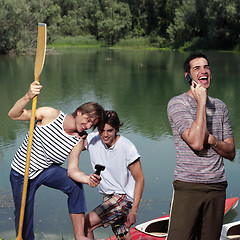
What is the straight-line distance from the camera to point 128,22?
47781 mm

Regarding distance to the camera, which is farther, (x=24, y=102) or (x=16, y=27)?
(x=16, y=27)

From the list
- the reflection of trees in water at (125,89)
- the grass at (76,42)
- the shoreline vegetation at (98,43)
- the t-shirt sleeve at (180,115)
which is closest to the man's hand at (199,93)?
the t-shirt sleeve at (180,115)

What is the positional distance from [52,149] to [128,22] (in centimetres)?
4639

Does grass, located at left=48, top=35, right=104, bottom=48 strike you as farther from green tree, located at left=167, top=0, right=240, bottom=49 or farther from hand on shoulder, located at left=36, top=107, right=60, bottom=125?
hand on shoulder, located at left=36, top=107, right=60, bottom=125

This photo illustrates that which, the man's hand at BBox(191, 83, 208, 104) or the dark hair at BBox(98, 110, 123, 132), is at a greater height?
the man's hand at BBox(191, 83, 208, 104)

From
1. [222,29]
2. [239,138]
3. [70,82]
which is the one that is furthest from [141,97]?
[222,29]

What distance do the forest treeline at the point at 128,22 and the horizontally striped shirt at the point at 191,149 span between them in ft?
94.9

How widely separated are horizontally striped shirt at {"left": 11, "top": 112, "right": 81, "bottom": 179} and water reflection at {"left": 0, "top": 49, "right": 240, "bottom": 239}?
171 centimetres

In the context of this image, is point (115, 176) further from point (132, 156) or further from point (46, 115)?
point (46, 115)

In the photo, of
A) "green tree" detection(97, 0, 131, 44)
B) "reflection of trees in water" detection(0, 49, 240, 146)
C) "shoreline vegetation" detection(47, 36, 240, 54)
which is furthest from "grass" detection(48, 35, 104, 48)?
"reflection of trees in water" detection(0, 49, 240, 146)

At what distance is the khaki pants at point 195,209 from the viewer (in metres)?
2.41

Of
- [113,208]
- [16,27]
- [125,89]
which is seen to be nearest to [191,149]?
[113,208]

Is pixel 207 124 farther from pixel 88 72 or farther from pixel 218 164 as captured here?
pixel 88 72

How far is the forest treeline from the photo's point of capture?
31094 mm
